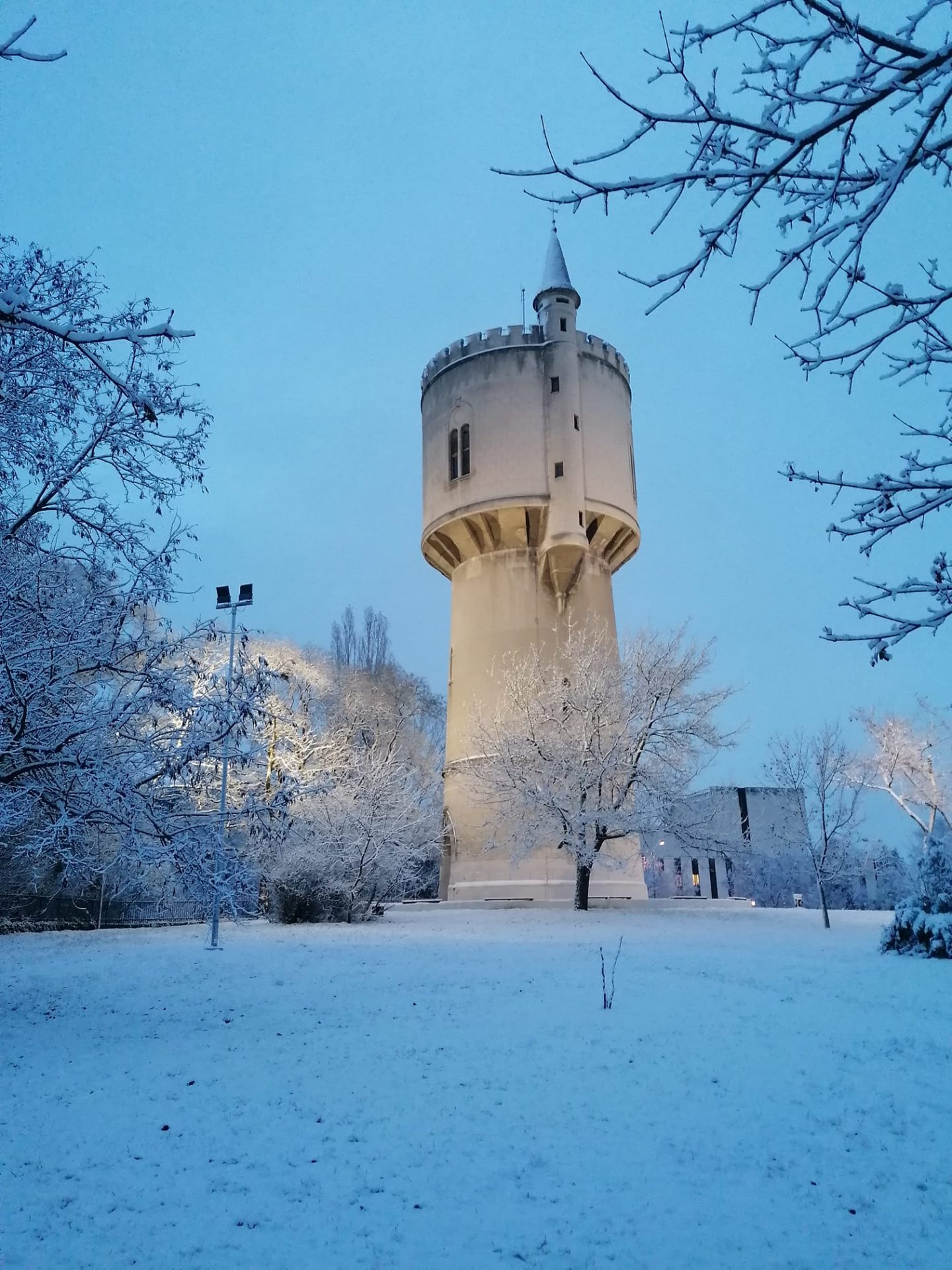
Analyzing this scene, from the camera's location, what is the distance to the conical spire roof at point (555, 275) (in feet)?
101

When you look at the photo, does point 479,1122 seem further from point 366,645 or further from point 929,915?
point 366,645

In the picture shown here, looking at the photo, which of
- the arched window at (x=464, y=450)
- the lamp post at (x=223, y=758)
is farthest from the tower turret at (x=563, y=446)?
the lamp post at (x=223, y=758)

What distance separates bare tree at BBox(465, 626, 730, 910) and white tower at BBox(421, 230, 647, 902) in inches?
107

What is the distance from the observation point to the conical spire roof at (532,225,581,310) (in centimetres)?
3088

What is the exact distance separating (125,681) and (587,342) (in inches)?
991

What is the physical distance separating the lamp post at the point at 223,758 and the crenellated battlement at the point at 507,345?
49.9 ft

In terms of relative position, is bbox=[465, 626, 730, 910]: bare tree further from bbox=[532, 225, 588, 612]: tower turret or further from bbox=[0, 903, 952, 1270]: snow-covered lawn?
bbox=[0, 903, 952, 1270]: snow-covered lawn

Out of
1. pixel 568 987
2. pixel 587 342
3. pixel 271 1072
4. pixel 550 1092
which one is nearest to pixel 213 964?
pixel 568 987

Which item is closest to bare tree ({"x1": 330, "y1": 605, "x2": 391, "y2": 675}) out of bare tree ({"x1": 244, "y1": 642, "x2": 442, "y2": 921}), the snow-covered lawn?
bare tree ({"x1": 244, "y1": 642, "x2": 442, "y2": 921})

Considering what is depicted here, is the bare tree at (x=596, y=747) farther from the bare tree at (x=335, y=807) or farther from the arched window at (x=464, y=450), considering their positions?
the arched window at (x=464, y=450)

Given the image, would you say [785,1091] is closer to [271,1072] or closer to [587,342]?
[271,1072]

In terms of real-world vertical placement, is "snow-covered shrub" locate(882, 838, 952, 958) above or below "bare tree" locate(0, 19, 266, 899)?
below

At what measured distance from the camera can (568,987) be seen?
10547 mm

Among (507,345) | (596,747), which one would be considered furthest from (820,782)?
(507,345)
